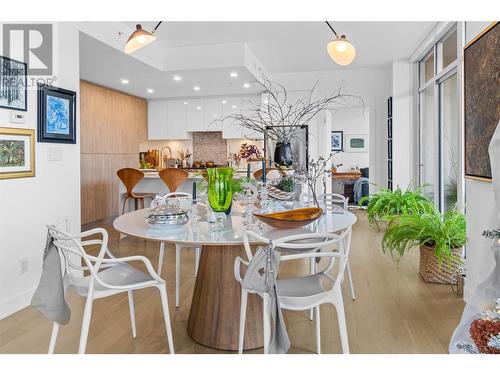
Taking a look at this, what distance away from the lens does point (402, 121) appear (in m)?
6.55

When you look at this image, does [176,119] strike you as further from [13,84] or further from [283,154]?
[283,154]

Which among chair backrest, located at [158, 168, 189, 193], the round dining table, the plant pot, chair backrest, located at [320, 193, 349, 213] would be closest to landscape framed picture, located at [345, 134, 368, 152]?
chair backrest, located at [158, 168, 189, 193]

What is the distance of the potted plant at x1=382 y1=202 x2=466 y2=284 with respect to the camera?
11.0ft

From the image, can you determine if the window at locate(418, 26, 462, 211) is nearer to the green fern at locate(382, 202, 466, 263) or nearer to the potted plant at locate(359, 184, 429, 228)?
the potted plant at locate(359, 184, 429, 228)

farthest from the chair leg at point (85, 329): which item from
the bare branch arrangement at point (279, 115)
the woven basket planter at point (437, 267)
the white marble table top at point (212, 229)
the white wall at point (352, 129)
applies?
the white wall at point (352, 129)

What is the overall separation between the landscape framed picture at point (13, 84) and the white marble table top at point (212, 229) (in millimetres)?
1238

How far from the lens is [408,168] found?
260 inches

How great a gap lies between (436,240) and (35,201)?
334 cm

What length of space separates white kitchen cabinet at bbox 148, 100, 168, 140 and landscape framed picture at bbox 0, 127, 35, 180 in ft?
16.6

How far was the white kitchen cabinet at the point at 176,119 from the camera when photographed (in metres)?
7.91
